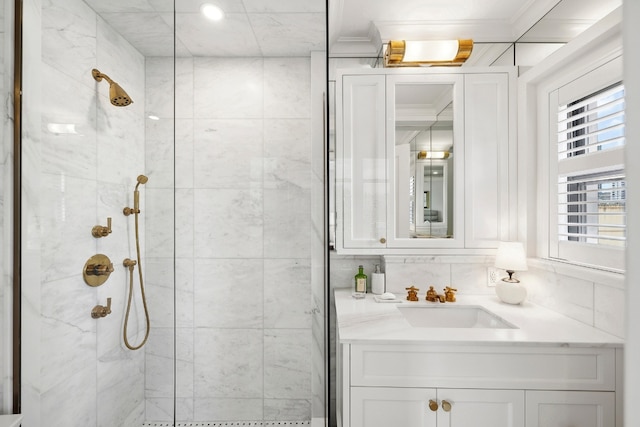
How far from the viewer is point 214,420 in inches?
45.9

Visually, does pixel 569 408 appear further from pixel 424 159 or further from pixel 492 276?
pixel 424 159

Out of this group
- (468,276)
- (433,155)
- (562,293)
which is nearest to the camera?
(562,293)

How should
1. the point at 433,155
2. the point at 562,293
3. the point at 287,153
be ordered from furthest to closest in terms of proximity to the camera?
the point at 433,155, the point at 562,293, the point at 287,153

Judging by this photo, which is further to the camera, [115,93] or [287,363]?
[287,363]

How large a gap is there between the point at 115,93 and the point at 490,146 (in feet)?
5.59

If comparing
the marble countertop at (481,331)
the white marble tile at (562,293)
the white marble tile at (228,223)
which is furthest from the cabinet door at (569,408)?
the white marble tile at (228,223)

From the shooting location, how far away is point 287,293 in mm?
1230

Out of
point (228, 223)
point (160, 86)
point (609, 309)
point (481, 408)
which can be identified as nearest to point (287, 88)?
point (160, 86)

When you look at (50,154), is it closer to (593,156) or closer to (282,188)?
(282,188)

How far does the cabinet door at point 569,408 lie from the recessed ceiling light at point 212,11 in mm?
1796

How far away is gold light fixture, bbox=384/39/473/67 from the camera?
1.59 m

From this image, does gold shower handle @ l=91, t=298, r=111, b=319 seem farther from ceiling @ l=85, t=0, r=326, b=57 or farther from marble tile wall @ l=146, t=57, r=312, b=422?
ceiling @ l=85, t=0, r=326, b=57

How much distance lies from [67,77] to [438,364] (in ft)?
5.64

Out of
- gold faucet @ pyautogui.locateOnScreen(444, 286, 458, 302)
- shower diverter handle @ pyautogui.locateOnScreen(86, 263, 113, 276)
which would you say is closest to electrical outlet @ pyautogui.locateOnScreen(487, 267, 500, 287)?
gold faucet @ pyautogui.locateOnScreen(444, 286, 458, 302)
